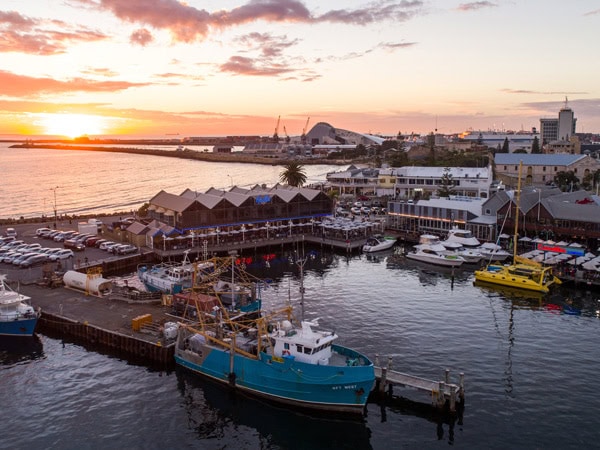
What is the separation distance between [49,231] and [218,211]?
27612 millimetres

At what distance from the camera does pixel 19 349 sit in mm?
43219

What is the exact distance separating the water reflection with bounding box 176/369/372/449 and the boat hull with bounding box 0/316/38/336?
53.9ft

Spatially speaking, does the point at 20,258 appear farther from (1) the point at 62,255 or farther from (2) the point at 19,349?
(2) the point at 19,349

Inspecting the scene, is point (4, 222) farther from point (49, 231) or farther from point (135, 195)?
point (135, 195)

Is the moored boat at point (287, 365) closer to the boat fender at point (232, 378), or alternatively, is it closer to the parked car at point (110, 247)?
the boat fender at point (232, 378)

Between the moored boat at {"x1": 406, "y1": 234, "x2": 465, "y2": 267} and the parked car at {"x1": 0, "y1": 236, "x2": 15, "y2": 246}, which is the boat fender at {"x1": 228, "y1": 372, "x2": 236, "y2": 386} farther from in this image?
the parked car at {"x1": 0, "y1": 236, "x2": 15, "y2": 246}

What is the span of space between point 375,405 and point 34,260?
4981cm

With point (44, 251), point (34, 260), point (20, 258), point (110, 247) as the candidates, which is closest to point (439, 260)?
point (110, 247)

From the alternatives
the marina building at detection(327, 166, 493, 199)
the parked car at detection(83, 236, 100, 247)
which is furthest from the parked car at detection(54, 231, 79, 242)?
the marina building at detection(327, 166, 493, 199)

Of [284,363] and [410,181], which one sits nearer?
[284,363]

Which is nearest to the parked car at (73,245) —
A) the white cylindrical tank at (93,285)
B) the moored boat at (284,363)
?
the white cylindrical tank at (93,285)

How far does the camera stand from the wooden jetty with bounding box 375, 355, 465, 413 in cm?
3288

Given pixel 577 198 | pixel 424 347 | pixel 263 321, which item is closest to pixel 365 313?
pixel 424 347

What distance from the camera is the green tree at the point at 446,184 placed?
103 meters
